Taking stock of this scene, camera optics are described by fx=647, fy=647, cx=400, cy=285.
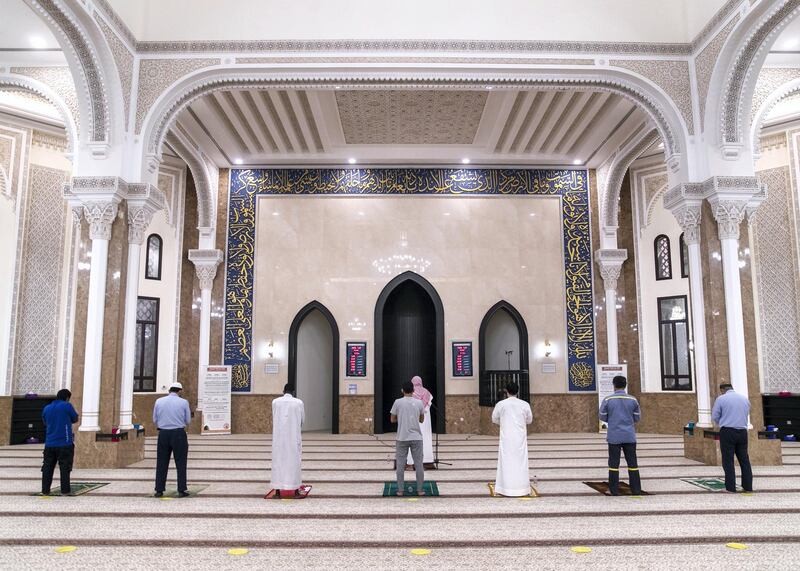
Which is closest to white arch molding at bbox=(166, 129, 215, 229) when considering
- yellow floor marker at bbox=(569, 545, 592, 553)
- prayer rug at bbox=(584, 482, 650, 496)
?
prayer rug at bbox=(584, 482, 650, 496)

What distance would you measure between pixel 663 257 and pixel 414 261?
396cm

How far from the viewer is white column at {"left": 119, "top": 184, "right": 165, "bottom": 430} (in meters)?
6.63

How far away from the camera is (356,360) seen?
10125 millimetres

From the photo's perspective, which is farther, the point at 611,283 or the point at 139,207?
the point at 611,283

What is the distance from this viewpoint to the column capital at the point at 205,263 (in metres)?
10.1

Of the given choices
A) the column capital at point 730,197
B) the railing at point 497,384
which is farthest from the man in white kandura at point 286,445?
the railing at point 497,384

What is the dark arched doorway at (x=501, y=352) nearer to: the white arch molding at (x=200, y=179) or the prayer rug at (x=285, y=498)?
the white arch molding at (x=200, y=179)

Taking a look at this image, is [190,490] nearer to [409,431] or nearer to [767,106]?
[409,431]

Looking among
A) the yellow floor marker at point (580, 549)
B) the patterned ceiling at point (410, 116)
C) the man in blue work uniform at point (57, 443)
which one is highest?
the patterned ceiling at point (410, 116)

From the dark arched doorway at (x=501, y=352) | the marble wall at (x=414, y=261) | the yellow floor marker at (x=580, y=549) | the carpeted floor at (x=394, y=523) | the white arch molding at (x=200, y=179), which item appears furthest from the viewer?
the marble wall at (x=414, y=261)

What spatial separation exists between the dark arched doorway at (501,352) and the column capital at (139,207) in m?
5.34

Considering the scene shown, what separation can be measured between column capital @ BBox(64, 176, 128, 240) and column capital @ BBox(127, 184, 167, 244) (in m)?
0.16

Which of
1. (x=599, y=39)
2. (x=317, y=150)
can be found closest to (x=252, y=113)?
(x=317, y=150)

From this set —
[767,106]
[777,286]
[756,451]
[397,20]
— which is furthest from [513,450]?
[777,286]
